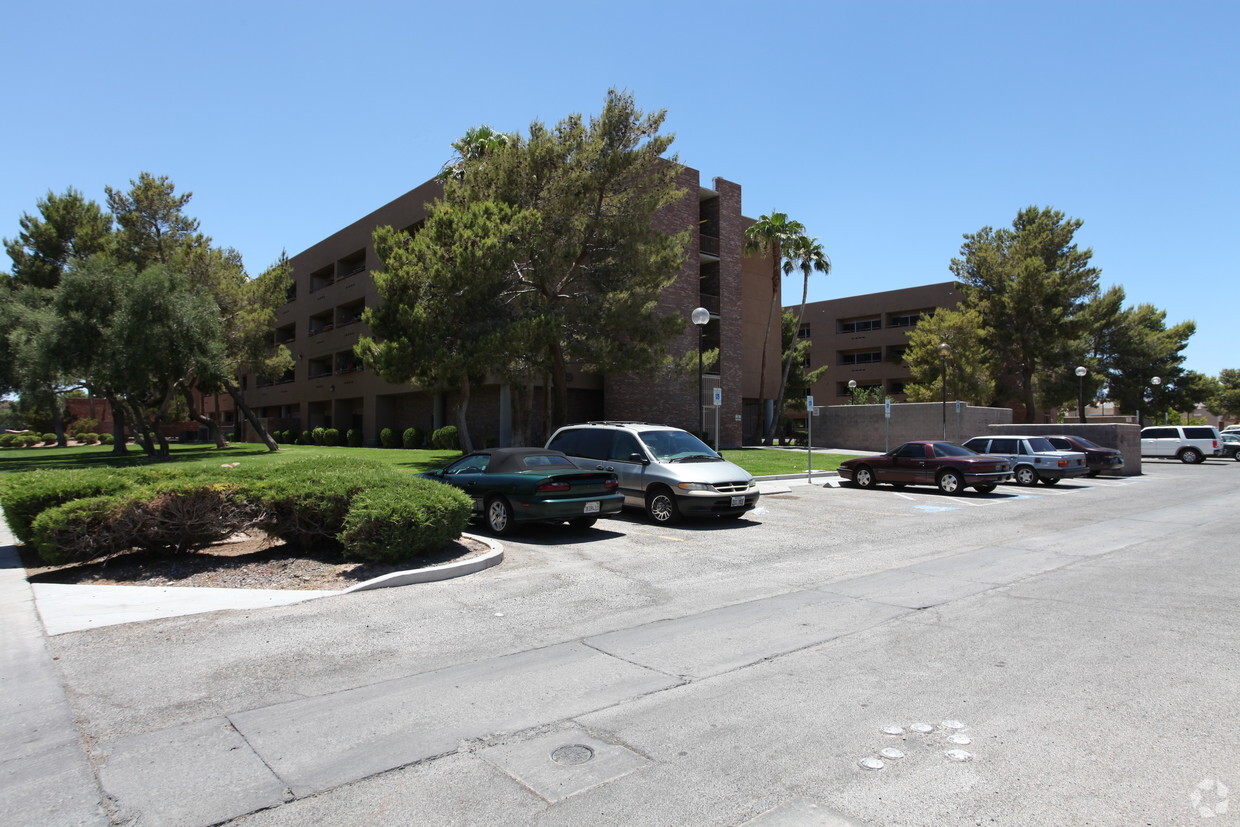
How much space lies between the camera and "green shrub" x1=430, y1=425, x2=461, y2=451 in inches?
1297

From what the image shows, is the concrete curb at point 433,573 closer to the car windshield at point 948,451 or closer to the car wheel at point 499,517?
the car wheel at point 499,517

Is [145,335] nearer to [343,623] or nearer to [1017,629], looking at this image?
[343,623]

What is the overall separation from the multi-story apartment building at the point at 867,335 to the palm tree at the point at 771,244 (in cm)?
1965

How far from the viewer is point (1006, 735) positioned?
417 cm

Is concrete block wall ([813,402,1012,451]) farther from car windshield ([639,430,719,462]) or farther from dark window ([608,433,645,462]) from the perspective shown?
dark window ([608,433,645,462])

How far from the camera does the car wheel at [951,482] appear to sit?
1927cm

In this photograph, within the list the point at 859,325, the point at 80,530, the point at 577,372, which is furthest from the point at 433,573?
the point at 859,325

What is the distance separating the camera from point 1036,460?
75.0 feet

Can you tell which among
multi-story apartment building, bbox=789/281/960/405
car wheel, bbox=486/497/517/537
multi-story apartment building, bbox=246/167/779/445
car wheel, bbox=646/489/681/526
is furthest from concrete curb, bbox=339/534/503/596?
multi-story apartment building, bbox=789/281/960/405

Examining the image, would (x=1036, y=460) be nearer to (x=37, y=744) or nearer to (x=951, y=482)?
(x=951, y=482)

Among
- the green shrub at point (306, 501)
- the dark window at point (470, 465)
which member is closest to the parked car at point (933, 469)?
the dark window at point (470, 465)

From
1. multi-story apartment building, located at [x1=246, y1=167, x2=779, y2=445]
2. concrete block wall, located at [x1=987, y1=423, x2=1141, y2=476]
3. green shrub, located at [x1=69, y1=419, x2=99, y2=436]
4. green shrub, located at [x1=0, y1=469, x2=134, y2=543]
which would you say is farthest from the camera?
green shrub, located at [x1=69, y1=419, x2=99, y2=436]

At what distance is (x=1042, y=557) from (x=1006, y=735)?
280 inches

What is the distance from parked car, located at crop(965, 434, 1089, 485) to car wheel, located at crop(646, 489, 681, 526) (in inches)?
547
